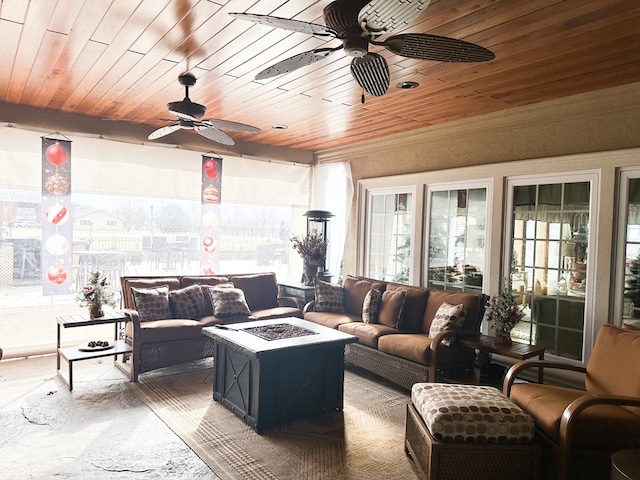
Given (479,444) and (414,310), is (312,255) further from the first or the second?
(479,444)

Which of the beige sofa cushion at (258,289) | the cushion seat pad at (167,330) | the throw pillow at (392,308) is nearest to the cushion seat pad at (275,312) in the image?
the beige sofa cushion at (258,289)

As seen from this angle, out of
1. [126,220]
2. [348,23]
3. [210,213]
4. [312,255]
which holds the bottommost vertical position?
[312,255]

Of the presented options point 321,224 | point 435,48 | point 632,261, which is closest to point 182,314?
point 321,224

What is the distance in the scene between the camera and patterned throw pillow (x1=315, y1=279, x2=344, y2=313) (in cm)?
557

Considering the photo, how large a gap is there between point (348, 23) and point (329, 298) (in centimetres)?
381

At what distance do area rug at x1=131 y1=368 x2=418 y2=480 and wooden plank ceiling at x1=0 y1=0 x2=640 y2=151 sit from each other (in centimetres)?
269

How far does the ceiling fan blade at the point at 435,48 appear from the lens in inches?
86.0

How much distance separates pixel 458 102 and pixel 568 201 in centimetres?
139

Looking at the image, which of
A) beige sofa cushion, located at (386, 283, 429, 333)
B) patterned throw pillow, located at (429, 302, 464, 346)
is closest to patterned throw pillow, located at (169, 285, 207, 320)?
beige sofa cushion, located at (386, 283, 429, 333)

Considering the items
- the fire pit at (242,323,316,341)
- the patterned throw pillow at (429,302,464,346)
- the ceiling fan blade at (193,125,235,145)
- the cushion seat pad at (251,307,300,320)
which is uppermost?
the ceiling fan blade at (193,125,235,145)

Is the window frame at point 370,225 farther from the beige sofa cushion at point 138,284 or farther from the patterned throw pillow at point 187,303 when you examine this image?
the beige sofa cushion at point 138,284

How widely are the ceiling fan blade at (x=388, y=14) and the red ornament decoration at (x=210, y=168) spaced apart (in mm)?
4569

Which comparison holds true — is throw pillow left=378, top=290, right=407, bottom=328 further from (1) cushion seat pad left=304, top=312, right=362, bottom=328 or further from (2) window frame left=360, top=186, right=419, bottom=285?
(2) window frame left=360, top=186, right=419, bottom=285

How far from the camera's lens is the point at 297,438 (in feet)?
10.8
